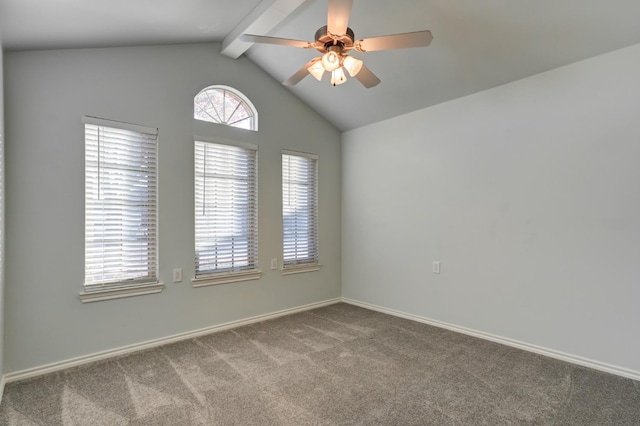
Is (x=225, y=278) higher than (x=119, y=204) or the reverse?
the reverse

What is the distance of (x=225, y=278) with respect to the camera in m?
3.75

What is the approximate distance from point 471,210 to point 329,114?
227 cm

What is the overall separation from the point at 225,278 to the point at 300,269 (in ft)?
3.49

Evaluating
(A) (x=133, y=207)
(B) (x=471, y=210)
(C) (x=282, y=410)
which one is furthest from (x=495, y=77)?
(A) (x=133, y=207)

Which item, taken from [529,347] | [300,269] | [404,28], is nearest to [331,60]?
[404,28]

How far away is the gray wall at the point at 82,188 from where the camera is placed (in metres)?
2.64

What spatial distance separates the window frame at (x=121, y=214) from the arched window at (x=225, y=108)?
25.3 inches

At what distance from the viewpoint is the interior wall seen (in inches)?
104

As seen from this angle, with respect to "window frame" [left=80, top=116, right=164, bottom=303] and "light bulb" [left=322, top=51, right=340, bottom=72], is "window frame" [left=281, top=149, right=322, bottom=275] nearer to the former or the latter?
"window frame" [left=80, top=116, right=164, bottom=303]

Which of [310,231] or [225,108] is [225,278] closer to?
[310,231]

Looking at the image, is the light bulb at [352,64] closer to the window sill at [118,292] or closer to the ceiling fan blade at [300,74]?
the ceiling fan blade at [300,74]

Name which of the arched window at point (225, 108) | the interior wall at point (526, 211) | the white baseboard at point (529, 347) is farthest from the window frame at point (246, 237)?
the white baseboard at point (529, 347)

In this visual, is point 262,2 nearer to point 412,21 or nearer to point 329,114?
point 412,21

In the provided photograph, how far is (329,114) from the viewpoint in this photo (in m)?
4.61
